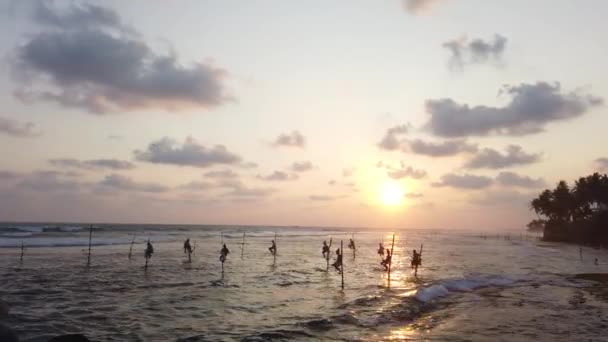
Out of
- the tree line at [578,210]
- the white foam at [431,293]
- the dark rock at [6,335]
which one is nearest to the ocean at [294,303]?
the white foam at [431,293]

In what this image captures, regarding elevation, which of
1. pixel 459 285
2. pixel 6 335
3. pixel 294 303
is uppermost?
pixel 6 335

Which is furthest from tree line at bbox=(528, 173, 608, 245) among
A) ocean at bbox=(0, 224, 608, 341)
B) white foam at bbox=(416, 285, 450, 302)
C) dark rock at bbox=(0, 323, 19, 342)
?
dark rock at bbox=(0, 323, 19, 342)

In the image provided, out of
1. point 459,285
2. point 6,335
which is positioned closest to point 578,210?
point 459,285

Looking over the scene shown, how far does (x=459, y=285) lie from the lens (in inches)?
1608

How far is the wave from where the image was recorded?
35.5 m

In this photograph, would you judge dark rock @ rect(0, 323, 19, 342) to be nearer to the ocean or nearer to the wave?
the ocean

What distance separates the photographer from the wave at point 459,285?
3550 centimetres

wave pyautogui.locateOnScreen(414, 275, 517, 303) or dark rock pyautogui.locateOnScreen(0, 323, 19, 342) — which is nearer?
dark rock pyautogui.locateOnScreen(0, 323, 19, 342)

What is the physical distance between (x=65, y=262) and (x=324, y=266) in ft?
100

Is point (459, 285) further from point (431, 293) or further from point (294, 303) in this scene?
point (294, 303)

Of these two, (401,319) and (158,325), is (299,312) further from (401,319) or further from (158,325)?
(158,325)

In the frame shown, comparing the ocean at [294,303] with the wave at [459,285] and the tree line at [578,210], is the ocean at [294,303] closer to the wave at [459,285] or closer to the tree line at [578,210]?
the wave at [459,285]

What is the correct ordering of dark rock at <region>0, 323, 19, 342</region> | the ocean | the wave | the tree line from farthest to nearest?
the tree line
the wave
the ocean
dark rock at <region>0, 323, 19, 342</region>

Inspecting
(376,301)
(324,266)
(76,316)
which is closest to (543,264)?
(324,266)
